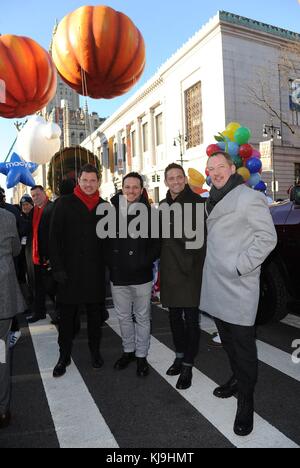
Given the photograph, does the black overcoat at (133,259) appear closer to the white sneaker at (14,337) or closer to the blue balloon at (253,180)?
the white sneaker at (14,337)

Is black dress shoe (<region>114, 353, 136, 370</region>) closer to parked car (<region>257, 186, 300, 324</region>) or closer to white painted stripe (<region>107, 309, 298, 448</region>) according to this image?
white painted stripe (<region>107, 309, 298, 448</region>)

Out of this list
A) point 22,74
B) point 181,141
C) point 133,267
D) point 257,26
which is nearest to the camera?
point 133,267

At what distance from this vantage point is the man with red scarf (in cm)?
408

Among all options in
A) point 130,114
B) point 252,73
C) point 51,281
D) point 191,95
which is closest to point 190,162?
point 191,95

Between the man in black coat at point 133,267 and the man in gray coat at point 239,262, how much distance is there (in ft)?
3.55

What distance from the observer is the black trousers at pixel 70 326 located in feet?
13.6

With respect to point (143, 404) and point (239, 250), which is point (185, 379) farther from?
point (239, 250)

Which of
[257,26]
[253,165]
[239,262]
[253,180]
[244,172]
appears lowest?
[239,262]

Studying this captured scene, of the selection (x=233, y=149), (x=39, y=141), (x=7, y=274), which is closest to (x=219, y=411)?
(x=7, y=274)

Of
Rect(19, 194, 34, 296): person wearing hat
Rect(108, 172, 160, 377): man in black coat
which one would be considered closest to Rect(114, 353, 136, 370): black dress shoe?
Rect(108, 172, 160, 377): man in black coat

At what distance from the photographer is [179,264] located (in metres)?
3.72

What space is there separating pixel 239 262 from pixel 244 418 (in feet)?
3.65

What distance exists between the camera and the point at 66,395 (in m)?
3.54

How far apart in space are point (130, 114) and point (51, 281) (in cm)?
4612
